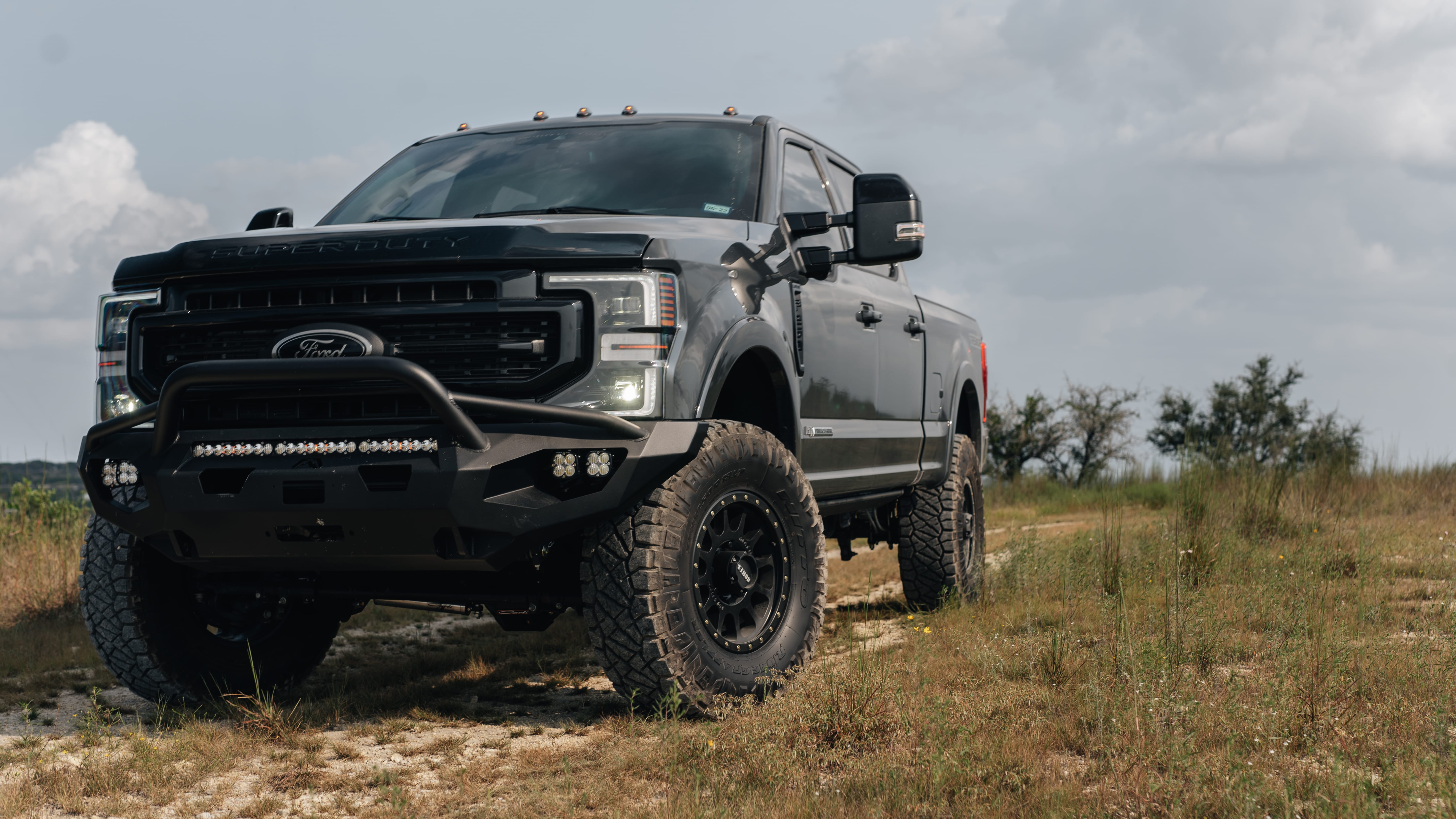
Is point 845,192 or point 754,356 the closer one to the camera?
point 754,356

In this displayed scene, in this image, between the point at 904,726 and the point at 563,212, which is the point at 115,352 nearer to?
the point at 563,212

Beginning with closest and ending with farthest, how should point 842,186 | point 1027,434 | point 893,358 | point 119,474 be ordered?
point 119,474 → point 893,358 → point 842,186 → point 1027,434

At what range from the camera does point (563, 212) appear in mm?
4898

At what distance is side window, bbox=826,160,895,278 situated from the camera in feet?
21.1

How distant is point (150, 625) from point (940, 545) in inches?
159

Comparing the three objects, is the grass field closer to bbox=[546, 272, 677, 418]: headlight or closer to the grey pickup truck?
the grey pickup truck

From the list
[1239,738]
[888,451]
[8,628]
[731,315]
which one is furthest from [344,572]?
[8,628]

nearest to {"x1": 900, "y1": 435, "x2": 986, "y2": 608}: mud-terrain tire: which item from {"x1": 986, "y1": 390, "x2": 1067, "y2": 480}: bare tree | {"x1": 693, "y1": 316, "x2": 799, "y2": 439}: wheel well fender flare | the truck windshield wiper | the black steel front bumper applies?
{"x1": 693, "y1": 316, "x2": 799, "y2": 439}: wheel well fender flare

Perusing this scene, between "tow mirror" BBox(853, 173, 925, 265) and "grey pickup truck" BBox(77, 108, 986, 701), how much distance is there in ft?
0.04

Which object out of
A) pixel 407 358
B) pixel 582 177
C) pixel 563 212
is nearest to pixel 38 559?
pixel 582 177

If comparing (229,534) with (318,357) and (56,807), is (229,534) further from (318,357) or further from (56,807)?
(56,807)

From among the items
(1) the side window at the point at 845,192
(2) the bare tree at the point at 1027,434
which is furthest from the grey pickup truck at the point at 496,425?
(2) the bare tree at the point at 1027,434

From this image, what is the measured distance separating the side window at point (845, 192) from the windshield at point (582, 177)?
989 mm

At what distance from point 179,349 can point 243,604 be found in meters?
1.30
